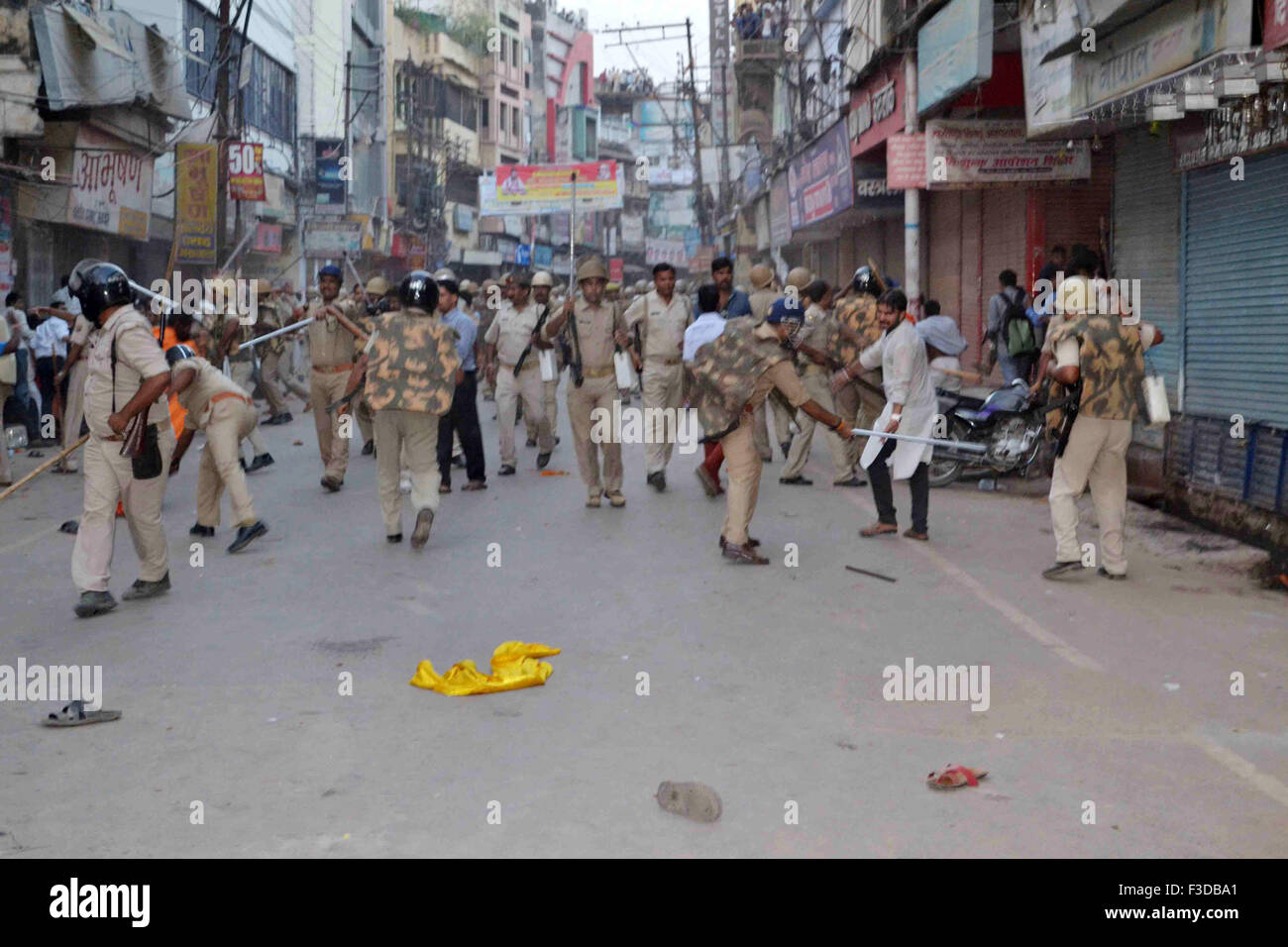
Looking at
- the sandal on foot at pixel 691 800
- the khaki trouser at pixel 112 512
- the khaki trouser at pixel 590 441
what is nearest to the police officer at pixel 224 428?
the khaki trouser at pixel 112 512

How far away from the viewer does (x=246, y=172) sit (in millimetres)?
27547

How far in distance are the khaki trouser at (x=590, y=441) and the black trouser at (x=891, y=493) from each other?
2359 millimetres

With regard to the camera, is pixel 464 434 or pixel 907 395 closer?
pixel 907 395

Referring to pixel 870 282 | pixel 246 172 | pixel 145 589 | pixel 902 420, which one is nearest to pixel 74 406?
pixel 145 589

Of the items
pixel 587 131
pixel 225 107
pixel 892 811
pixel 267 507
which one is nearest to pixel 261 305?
pixel 225 107

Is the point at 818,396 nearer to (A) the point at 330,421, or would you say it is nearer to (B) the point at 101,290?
(A) the point at 330,421

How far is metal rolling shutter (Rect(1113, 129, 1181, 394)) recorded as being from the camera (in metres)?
12.7

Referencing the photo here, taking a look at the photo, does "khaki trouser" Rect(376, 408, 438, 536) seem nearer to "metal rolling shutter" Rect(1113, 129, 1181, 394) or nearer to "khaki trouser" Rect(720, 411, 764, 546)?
"khaki trouser" Rect(720, 411, 764, 546)

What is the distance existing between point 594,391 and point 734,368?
9.59 ft

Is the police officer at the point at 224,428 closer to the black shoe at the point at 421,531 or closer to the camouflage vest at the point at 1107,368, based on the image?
the black shoe at the point at 421,531

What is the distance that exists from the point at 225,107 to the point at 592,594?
17.2m

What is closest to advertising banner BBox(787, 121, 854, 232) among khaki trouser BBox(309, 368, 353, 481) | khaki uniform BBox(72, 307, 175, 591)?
khaki trouser BBox(309, 368, 353, 481)

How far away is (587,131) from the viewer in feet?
325

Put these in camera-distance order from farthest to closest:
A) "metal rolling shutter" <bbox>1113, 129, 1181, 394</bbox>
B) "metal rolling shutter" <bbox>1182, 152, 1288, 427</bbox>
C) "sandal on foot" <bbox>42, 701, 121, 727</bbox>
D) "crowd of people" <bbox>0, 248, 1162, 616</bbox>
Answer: "metal rolling shutter" <bbox>1113, 129, 1181, 394</bbox> → "metal rolling shutter" <bbox>1182, 152, 1288, 427</bbox> → "crowd of people" <bbox>0, 248, 1162, 616</bbox> → "sandal on foot" <bbox>42, 701, 121, 727</bbox>
